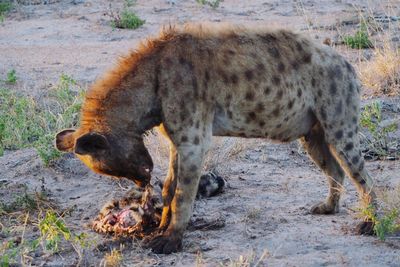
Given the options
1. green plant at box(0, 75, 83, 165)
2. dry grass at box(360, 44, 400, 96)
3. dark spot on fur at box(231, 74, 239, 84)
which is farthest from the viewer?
dry grass at box(360, 44, 400, 96)

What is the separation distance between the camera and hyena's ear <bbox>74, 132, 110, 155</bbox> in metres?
5.02

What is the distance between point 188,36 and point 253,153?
201 cm

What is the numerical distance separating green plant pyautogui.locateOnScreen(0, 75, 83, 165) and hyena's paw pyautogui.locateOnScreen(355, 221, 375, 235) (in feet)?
7.84

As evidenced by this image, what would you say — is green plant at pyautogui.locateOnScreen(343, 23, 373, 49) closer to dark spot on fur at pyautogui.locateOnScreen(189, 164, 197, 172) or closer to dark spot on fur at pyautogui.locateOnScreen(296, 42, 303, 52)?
dark spot on fur at pyautogui.locateOnScreen(296, 42, 303, 52)

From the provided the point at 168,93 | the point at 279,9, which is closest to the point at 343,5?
the point at 279,9

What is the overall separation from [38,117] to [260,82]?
112 inches

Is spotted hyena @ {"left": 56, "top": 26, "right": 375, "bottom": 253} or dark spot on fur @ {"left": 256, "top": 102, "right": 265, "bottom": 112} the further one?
dark spot on fur @ {"left": 256, "top": 102, "right": 265, "bottom": 112}

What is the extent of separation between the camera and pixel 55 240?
501cm

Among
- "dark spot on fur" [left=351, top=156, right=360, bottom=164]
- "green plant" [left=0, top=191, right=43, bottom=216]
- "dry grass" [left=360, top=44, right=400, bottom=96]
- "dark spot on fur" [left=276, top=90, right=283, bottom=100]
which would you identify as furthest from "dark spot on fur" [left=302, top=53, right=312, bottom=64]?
"dry grass" [left=360, top=44, right=400, bottom=96]

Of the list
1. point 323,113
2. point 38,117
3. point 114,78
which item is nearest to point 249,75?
point 323,113

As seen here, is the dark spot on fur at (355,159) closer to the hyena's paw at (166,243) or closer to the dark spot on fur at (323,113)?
the dark spot on fur at (323,113)

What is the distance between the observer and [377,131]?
7.39 metres

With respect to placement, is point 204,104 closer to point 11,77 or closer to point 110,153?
point 110,153

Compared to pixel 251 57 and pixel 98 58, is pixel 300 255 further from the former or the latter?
pixel 98 58
